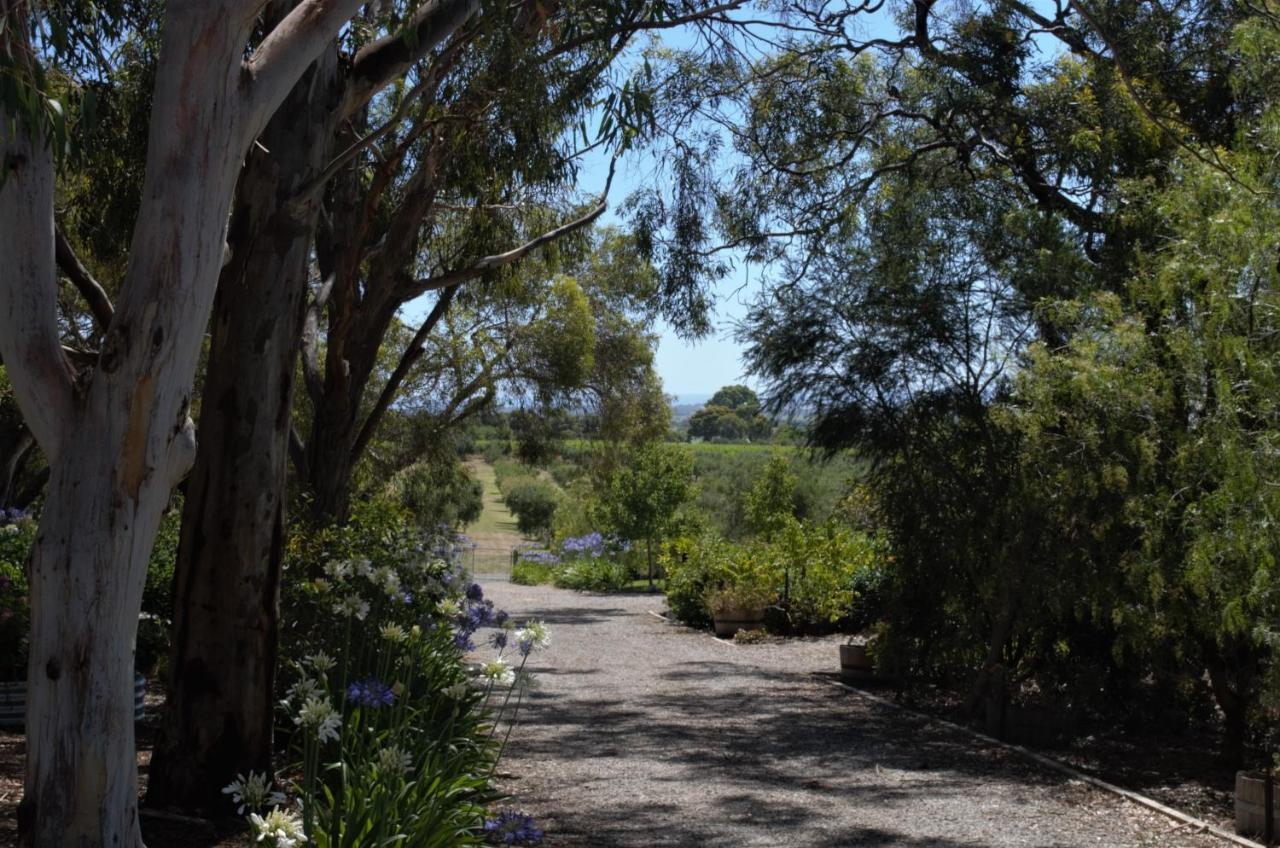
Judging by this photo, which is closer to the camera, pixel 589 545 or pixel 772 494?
pixel 772 494

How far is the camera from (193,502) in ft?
21.3

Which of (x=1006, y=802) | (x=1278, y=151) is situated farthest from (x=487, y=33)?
(x=1006, y=802)

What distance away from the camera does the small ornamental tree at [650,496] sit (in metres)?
31.7

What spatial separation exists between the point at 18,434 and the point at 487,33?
14.9 m

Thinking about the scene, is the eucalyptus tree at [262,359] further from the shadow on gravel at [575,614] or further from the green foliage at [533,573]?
the green foliage at [533,573]

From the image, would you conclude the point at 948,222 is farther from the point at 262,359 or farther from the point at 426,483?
the point at 426,483

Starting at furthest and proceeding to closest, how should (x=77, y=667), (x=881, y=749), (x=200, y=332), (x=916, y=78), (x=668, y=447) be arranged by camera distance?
(x=668, y=447) → (x=916, y=78) → (x=881, y=749) → (x=200, y=332) → (x=77, y=667)

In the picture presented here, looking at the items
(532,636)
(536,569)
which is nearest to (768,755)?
(532,636)

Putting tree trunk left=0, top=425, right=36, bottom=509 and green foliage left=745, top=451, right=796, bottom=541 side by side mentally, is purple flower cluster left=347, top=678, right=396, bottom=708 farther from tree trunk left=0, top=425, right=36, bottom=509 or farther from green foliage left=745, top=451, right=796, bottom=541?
green foliage left=745, top=451, right=796, bottom=541

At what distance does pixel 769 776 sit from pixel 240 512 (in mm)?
4225

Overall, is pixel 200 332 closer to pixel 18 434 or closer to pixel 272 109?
pixel 272 109

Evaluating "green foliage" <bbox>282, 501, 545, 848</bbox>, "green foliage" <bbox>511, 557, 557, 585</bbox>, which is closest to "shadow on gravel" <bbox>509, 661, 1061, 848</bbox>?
"green foliage" <bbox>282, 501, 545, 848</bbox>

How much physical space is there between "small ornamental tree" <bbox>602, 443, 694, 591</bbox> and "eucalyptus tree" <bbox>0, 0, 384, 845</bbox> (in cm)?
2656

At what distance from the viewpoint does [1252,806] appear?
717 centimetres
